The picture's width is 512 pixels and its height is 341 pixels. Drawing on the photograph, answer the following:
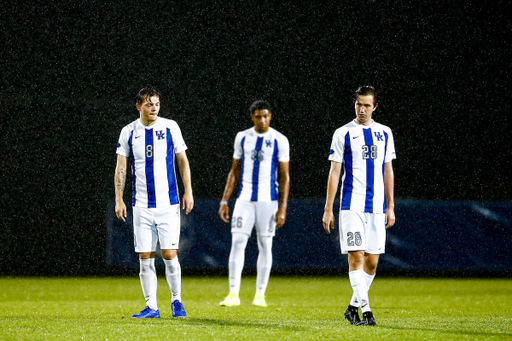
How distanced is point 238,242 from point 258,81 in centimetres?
858

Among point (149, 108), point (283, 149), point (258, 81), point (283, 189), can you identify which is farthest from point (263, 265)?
point (258, 81)

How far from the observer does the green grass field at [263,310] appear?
4910mm

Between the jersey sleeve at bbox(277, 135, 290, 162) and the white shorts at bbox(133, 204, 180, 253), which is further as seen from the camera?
the jersey sleeve at bbox(277, 135, 290, 162)

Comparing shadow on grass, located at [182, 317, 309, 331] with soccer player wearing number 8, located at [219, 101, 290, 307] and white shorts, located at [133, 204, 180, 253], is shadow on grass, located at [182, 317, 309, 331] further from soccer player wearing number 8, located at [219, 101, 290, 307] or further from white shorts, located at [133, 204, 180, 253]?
soccer player wearing number 8, located at [219, 101, 290, 307]

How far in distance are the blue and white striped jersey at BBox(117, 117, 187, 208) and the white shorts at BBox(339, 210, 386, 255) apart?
4.45 feet

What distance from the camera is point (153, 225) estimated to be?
5906 mm

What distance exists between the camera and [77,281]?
1094 centimetres

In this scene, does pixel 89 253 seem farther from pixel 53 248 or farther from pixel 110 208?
pixel 110 208

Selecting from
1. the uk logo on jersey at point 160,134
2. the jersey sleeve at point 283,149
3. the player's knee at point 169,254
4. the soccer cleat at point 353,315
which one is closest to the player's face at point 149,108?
the uk logo on jersey at point 160,134

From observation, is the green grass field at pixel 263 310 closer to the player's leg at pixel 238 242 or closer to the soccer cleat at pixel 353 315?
the soccer cleat at pixel 353 315

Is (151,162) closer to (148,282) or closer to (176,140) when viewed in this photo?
(176,140)

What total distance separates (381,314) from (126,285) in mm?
4585

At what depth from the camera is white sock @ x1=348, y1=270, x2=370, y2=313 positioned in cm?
525

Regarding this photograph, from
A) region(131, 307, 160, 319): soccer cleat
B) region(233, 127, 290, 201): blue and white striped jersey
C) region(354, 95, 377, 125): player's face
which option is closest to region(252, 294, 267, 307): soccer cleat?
region(233, 127, 290, 201): blue and white striped jersey
